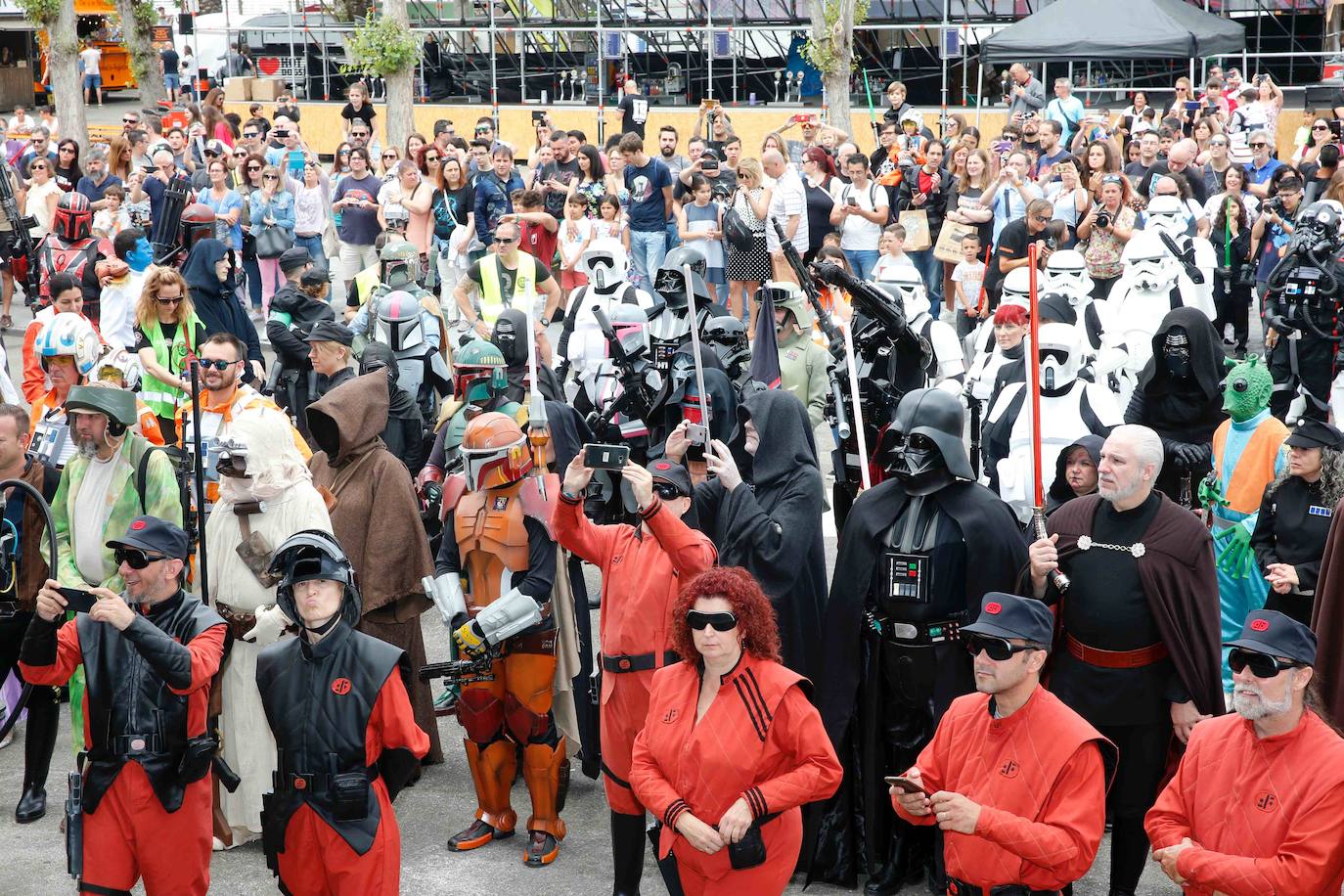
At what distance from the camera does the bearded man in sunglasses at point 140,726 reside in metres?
5.70

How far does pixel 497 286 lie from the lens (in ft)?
41.2

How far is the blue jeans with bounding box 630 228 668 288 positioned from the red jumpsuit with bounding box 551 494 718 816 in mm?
10943

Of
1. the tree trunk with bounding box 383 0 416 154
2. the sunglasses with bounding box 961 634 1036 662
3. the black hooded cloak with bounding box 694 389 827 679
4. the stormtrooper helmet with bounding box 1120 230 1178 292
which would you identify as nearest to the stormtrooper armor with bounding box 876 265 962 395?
the stormtrooper helmet with bounding box 1120 230 1178 292

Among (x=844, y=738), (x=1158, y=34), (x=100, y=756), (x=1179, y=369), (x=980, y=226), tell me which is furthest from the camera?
(x=1158, y=34)

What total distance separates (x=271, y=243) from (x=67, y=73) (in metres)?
13.2

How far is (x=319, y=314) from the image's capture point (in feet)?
36.6

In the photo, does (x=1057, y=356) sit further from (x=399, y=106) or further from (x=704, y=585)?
(x=399, y=106)

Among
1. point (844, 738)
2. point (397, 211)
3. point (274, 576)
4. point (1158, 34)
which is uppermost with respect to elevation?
point (1158, 34)

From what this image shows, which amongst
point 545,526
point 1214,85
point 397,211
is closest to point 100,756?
point 545,526

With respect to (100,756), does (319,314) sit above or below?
above

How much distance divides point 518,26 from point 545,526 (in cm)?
3034

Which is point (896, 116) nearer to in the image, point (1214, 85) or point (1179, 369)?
point (1214, 85)

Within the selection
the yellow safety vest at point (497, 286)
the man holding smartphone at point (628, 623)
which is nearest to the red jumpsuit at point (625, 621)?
the man holding smartphone at point (628, 623)

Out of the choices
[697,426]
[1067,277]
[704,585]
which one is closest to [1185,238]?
[1067,277]
